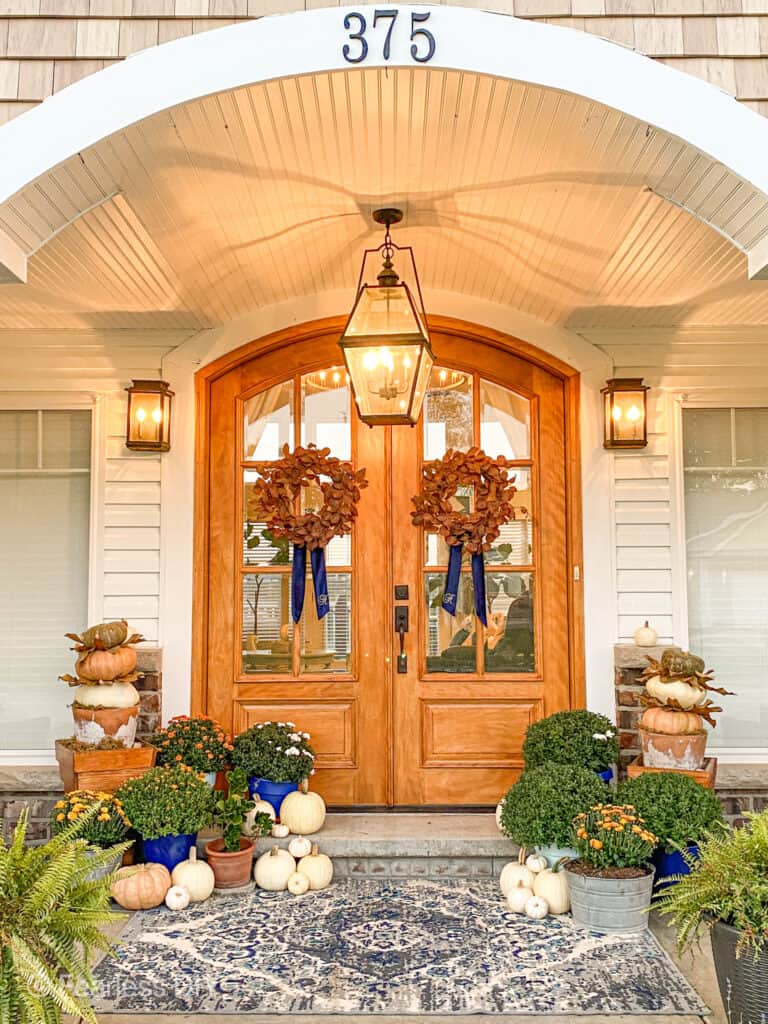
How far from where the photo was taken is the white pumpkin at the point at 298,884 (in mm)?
4066

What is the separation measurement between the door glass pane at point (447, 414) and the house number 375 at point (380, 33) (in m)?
2.45

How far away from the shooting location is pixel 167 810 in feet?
13.1

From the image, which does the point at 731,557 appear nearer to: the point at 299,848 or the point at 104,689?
the point at 299,848

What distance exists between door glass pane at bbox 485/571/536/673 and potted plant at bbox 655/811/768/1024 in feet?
7.45

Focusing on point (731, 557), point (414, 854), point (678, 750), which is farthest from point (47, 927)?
point (731, 557)

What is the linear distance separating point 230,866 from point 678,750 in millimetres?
2057

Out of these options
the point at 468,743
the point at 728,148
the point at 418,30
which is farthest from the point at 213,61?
the point at 468,743

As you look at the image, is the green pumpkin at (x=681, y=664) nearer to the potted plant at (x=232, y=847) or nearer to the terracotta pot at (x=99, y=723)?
the potted plant at (x=232, y=847)

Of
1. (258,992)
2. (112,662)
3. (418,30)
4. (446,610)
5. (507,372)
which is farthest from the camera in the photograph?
(507,372)

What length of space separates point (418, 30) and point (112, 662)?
3.01 m

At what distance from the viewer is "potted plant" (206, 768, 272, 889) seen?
13.5 ft

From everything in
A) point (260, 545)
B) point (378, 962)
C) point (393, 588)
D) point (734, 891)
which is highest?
point (260, 545)

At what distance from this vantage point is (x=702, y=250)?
3947 mm

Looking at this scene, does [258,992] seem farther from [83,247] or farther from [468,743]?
[83,247]
